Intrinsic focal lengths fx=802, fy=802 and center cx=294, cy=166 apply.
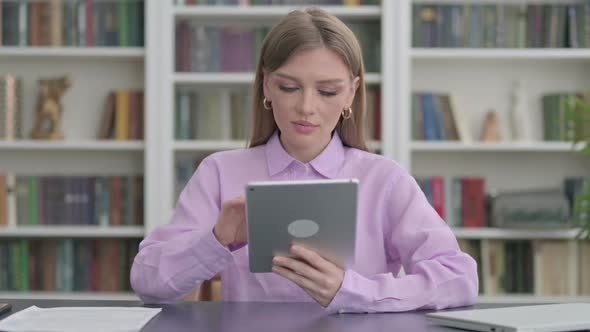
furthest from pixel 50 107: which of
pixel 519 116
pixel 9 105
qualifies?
pixel 519 116

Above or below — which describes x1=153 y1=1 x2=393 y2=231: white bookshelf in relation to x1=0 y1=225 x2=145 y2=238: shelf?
above

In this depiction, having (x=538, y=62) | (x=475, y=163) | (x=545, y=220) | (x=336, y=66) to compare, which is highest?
(x=538, y=62)

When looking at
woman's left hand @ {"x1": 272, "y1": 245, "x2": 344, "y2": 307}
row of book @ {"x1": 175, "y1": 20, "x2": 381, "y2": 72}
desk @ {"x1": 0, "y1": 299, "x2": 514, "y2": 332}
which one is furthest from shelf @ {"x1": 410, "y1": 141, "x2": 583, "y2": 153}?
woman's left hand @ {"x1": 272, "y1": 245, "x2": 344, "y2": 307}

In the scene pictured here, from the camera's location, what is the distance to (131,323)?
1.18m

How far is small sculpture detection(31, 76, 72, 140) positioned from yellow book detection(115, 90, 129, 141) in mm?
227

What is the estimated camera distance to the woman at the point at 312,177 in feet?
4.47

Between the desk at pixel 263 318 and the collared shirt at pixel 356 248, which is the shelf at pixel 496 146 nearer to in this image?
the collared shirt at pixel 356 248

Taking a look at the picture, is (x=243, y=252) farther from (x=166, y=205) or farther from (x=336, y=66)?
(x=166, y=205)

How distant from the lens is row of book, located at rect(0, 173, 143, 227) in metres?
3.45

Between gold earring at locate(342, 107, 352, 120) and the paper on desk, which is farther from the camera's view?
gold earring at locate(342, 107, 352, 120)

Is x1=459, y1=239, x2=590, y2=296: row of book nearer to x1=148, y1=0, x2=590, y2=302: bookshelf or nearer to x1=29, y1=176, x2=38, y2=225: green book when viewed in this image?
x1=148, y1=0, x2=590, y2=302: bookshelf

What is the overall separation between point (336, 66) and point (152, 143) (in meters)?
1.94

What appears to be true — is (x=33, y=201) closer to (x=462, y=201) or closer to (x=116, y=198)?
(x=116, y=198)

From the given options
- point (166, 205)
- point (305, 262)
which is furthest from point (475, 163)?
point (305, 262)
